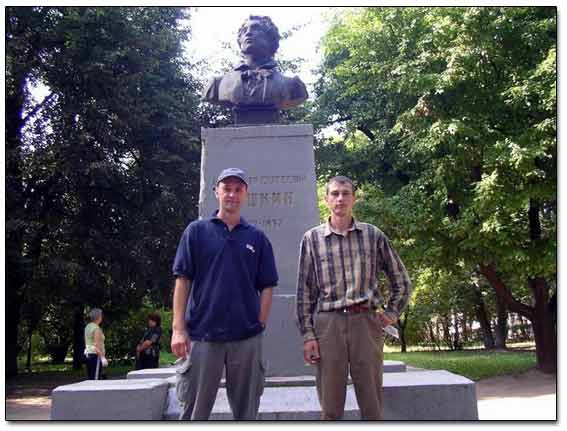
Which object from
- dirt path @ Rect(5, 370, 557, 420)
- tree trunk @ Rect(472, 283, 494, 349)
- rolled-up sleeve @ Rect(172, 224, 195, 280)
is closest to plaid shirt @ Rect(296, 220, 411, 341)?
rolled-up sleeve @ Rect(172, 224, 195, 280)

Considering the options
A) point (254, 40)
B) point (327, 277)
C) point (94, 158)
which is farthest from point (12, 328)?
point (327, 277)

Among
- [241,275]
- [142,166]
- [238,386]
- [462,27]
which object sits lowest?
[238,386]

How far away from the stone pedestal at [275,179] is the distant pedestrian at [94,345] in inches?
143

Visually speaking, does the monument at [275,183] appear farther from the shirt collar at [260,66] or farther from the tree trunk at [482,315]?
the tree trunk at [482,315]

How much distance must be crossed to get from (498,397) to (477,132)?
5.38 metres

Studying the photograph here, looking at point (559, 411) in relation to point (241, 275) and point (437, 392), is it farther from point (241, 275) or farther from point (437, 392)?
point (241, 275)

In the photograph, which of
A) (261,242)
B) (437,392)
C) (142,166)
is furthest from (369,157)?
(261,242)

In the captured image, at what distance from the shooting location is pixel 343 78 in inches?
734

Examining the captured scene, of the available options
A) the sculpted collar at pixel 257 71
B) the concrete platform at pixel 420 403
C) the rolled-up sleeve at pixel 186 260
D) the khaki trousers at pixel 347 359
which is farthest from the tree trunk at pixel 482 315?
the rolled-up sleeve at pixel 186 260

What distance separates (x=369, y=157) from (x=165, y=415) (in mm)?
12960

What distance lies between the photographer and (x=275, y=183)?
6422 millimetres

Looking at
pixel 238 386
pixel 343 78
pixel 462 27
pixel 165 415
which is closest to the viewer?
pixel 238 386

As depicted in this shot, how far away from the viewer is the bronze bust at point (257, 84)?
6871 mm

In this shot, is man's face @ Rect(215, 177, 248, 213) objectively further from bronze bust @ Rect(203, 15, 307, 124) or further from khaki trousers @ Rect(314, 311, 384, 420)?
bronze bust @ Rect(203, 15, 307, 124)
